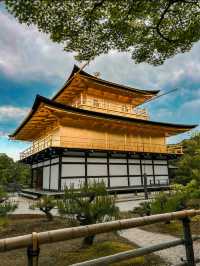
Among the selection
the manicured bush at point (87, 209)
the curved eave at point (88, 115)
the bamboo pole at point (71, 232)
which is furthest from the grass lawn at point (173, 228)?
the curved eave at point (88, 115)

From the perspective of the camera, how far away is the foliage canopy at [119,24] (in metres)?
5.56

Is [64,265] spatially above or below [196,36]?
below

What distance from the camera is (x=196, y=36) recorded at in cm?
735

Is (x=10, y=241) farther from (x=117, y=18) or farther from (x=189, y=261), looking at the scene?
(x=117, y=18)

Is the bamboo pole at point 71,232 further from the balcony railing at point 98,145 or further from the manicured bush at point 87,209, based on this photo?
the balcony railing at point 98,145

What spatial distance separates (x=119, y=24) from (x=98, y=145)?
13667 mm

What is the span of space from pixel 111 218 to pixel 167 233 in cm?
250

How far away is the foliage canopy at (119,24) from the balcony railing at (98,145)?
10706mm

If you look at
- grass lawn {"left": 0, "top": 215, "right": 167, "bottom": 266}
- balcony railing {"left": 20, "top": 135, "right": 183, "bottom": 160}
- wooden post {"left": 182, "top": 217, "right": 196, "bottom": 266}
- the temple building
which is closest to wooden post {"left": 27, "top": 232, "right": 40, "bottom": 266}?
wooden post {"left": 182, "top": 217, "right": 196, "bottom": 266}

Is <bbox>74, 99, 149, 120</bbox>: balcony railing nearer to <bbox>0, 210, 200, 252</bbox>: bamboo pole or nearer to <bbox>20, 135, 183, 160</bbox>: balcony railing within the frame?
<bbox>20, 135, 183, 160</bbox>: balcony railing

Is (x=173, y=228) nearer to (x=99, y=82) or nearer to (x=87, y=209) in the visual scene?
(x=87, y=209)

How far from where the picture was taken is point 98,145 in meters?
19.5

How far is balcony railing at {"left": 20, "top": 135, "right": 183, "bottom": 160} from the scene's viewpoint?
716 inches

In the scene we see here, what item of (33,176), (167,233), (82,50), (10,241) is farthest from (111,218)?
(33,176)
